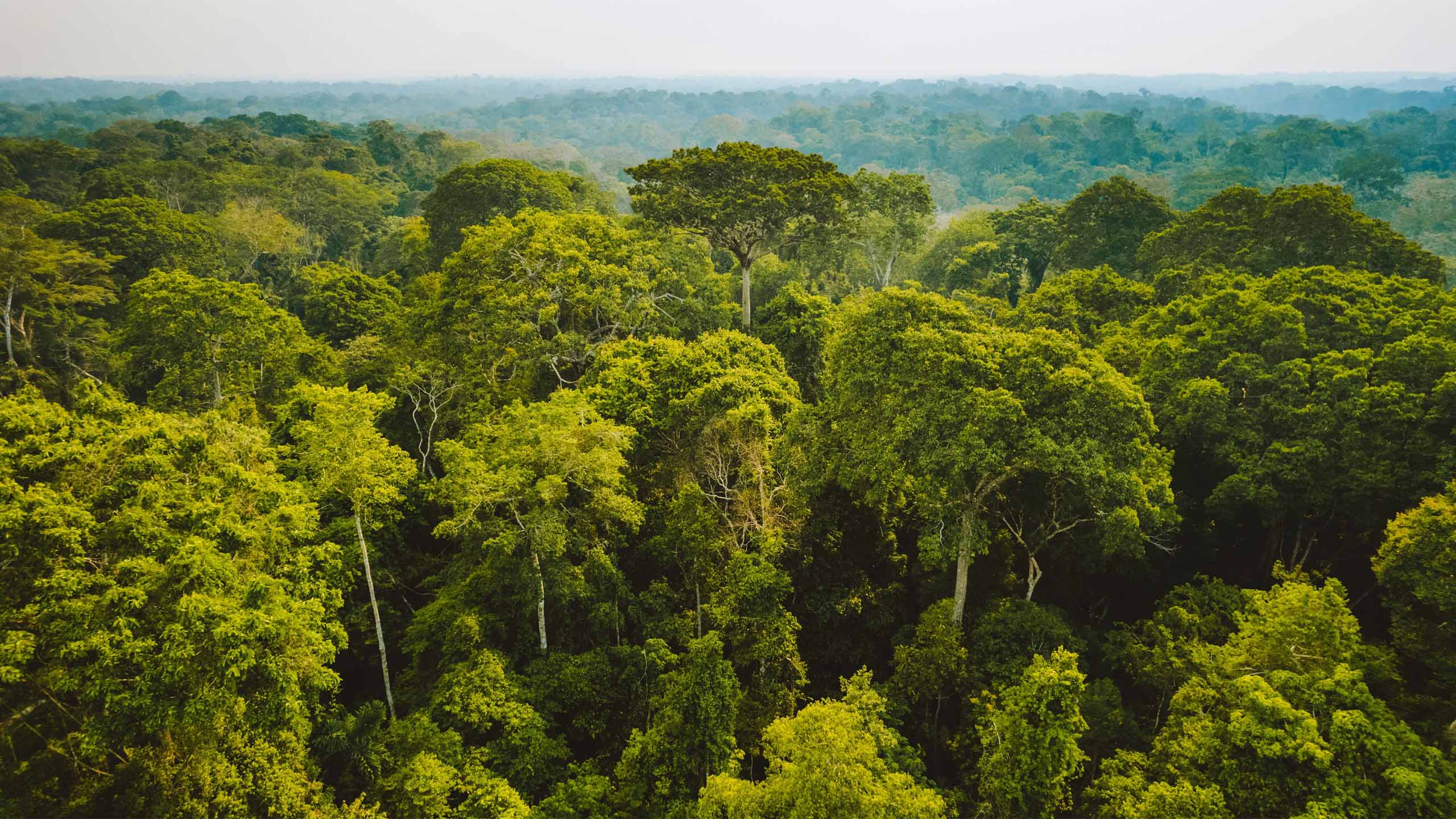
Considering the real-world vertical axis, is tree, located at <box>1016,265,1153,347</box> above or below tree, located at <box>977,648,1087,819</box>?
above

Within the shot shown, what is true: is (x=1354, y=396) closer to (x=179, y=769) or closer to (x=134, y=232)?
(x=179, y=769)

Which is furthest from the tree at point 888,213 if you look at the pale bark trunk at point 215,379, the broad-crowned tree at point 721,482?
the pale bark trunk at point 215,379

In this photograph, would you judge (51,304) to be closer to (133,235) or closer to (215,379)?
(133,235)

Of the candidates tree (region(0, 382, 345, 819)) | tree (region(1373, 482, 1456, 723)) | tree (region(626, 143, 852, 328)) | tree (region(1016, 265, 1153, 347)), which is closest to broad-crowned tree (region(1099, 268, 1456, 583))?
tree (region(1373, 482, 1456, 723))

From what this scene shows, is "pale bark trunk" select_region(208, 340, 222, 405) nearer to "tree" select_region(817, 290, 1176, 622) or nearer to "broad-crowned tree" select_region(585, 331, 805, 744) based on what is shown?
"broad-crowned tree" select_region(585, 331, 805, 744)

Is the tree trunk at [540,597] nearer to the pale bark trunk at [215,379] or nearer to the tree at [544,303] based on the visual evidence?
the tree at [544,303]
